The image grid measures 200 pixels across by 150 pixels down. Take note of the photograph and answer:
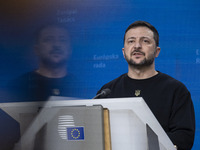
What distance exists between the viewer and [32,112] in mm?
1013

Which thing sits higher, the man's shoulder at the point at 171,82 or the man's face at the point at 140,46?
the man's face at the point at 140,46

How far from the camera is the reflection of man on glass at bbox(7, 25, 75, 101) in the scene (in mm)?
2289

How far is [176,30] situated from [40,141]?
1937mm

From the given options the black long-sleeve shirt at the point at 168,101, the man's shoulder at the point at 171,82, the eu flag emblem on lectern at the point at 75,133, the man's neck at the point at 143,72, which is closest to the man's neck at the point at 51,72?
the black long-sleeve shirt at the point at 168,101

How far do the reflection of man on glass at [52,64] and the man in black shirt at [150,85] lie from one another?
1.95 ft

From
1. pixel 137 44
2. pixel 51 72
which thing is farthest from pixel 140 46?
pixel 51 72

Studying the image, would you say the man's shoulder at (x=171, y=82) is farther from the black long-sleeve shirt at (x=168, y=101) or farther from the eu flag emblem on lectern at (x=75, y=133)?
the eu flag emblem on lectern at (x=75, y=133)

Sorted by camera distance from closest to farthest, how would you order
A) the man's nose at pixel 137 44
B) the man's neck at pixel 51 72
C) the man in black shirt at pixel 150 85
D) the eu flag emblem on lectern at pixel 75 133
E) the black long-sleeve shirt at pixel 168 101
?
the eu flag emblem on lectern at pixel 75 133 < the black long-sleeve shirt at pixel 168 101 < the man in black shirt at pixel 150 85 < the man's nose at pixel 137 44 < the man's neck at pixel 51 72

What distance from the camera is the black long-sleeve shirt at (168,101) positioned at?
1506mm

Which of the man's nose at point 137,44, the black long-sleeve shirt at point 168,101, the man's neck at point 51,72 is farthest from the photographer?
the man's neck at point 51,72

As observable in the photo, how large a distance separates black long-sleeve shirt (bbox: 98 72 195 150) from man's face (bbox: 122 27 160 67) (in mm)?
132

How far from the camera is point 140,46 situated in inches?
70.2

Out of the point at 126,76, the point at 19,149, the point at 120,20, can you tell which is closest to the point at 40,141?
the point at 19,149

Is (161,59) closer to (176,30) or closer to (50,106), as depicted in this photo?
(176,30)
